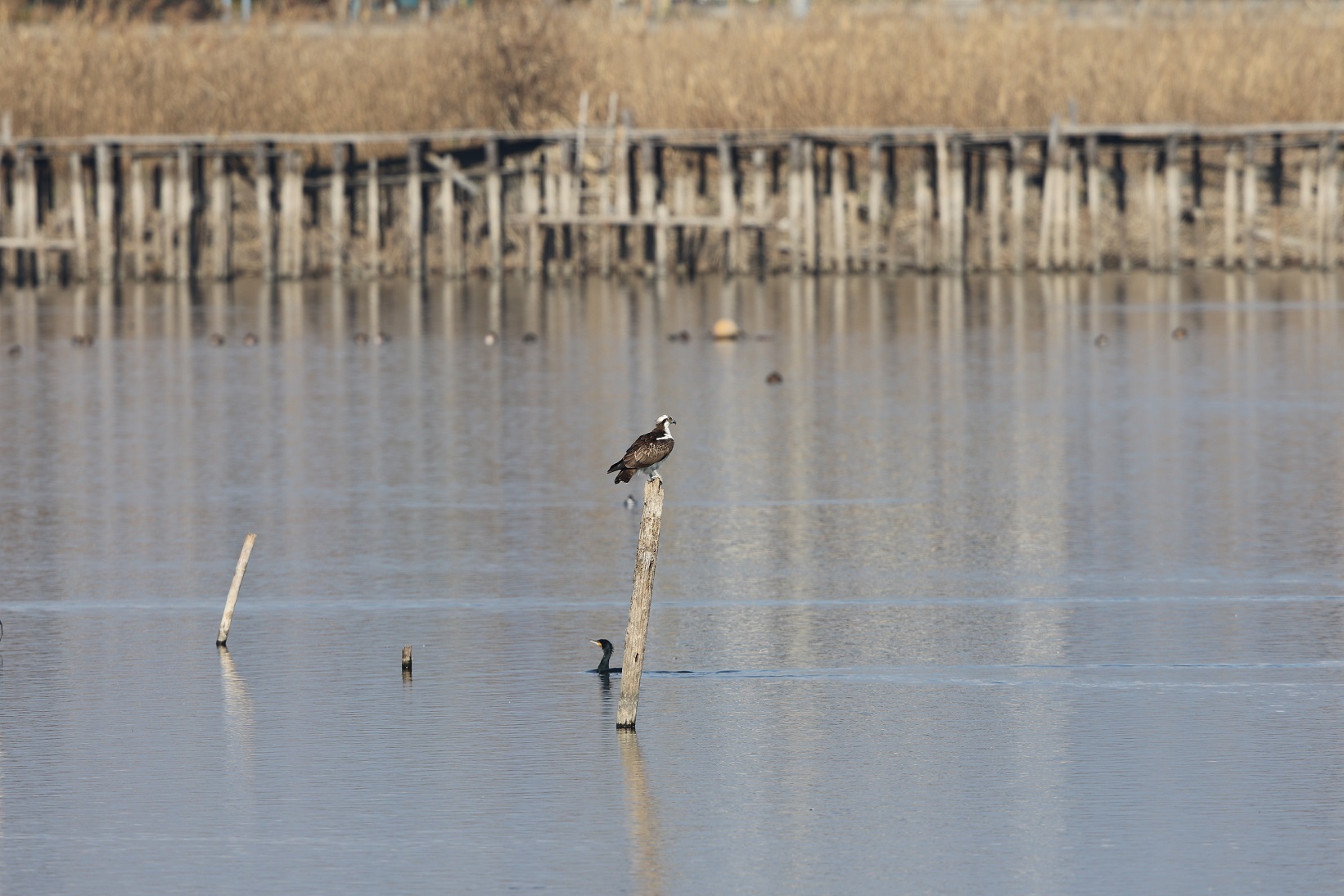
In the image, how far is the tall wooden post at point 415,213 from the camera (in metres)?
44.5

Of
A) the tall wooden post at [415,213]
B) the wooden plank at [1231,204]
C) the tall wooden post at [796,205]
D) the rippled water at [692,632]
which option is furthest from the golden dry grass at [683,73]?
the rippled water at [692,632]

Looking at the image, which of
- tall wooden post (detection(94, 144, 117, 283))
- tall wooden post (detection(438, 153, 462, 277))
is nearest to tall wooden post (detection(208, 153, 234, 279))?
tall wooden post (detection(94, 144, 117, 283))

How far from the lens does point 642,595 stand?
11711 millimetres

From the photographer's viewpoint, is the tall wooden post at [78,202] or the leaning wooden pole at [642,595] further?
the tall wooden post at [78,202]

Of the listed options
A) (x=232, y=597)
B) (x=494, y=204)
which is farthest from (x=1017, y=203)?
(x=232, y=597)

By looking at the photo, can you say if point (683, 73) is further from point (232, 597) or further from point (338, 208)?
point (232, 597)

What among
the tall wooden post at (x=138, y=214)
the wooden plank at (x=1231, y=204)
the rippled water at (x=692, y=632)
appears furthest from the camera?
the wooden plank at (x=1231, y=204)

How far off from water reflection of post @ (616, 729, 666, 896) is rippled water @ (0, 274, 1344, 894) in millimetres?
25

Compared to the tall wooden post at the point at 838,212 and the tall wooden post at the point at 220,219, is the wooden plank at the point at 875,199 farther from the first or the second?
the tall wooden post at the point at 220,219

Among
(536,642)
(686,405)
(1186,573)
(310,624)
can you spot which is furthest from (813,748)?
(686,405)

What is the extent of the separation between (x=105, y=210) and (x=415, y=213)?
5466mm

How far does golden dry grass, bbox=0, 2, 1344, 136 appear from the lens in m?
46.5

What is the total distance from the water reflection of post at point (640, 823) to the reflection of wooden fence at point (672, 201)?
32809mm

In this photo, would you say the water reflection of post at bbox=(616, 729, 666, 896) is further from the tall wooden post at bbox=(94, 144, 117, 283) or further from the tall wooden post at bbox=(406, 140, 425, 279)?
the tall wooden post at bbox=(94, 144, 117, 283)
